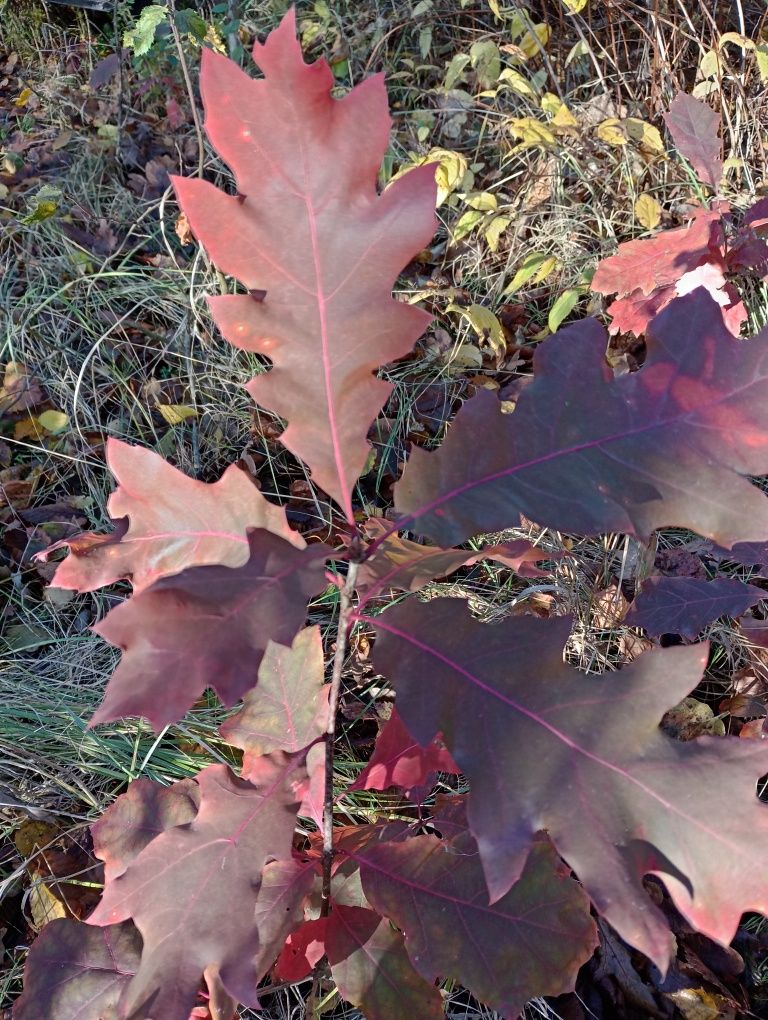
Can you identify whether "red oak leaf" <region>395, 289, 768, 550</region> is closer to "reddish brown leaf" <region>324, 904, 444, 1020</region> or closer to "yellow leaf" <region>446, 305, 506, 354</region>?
"reddish brown leaf" <region>324, 904, 444, 1020</region>

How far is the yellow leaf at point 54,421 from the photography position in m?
2.60

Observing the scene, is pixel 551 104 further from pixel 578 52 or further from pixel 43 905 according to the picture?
pixel 43 905

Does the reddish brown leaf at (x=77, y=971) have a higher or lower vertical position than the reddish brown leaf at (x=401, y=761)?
lower

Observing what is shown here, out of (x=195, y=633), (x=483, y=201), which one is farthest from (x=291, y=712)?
(x=483, y=201)

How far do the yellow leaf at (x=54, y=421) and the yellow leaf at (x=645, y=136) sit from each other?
227cm

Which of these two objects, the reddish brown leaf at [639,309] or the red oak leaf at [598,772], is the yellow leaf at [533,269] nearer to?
the reddish brown leaf at [639,309]

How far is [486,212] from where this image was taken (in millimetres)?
2971

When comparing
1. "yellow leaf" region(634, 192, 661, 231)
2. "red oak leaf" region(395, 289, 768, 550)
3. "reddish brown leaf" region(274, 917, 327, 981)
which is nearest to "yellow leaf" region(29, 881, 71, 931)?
"reddish brown leaf" region(274, 917, 327, 981)

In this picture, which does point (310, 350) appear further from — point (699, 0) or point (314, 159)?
point (699, 0)

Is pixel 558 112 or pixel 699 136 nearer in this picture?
pixel 699 136

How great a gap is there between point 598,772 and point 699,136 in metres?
1.79

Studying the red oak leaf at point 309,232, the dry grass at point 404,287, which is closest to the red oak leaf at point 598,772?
the red oak leaf at point 309,232

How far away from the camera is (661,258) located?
1.87 meters

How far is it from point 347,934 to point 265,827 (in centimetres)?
30
